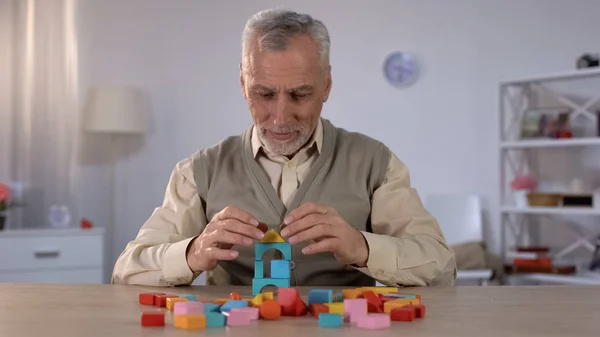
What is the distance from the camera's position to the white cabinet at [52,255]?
435 cm

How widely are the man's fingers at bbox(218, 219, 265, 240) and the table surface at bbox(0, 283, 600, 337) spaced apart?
0.45 feet

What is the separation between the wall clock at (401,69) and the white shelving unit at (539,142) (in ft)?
2.06

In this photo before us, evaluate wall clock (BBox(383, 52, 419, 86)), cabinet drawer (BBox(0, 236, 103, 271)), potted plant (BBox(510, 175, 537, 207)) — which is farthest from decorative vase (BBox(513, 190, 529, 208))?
cabinet drawer (BBox(0, 236, 103, 271))

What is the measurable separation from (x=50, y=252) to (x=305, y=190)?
2.86 metres

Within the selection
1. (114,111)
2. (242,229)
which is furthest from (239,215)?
(114,111)

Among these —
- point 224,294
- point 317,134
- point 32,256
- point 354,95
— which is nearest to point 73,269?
point 32,256

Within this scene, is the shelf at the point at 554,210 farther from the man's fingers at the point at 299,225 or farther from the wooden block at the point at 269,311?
the wooden block at the point at 269,311

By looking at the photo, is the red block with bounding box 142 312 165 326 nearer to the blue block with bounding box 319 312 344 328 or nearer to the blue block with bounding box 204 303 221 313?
the blue block with bounding box 204 303 221 313

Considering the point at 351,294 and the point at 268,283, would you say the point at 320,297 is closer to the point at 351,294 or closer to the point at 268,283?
the point at 351,294

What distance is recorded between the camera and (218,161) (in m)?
2.12

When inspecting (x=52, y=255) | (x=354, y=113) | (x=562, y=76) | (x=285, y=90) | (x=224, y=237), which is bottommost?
(x=52, y=255)

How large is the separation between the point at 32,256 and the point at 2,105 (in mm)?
1050

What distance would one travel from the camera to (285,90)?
1.94 meters

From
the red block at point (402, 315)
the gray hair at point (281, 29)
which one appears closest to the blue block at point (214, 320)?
the red block at point (402, 315)
